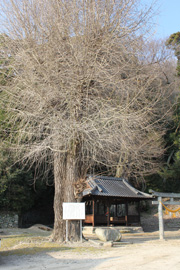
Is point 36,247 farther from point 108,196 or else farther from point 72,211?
point 108,196

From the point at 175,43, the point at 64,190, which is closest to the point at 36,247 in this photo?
the point at 64,190

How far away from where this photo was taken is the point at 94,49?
25.8 ft

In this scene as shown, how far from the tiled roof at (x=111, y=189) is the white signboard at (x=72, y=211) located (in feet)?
18.0

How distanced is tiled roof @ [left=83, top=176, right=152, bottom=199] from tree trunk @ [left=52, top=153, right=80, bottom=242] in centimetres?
515

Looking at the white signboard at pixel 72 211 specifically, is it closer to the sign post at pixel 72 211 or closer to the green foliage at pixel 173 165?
the sign post at pixel 72 211

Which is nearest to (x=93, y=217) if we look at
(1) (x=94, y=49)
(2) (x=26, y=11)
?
(1) (x=94, y=49)

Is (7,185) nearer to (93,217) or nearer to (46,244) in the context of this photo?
(93,217)

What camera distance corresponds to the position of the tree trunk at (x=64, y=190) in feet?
26.4

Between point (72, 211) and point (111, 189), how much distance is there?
23.6 ft

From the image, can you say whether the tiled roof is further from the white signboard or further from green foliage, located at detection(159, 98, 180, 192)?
green foliage, located at detection(159, 98, 180, 192)

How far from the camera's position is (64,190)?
844cm

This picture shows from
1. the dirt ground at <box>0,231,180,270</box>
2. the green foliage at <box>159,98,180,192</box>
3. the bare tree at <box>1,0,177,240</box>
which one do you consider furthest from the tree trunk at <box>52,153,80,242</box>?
the green foliage at <box>159,98,180,192</box>

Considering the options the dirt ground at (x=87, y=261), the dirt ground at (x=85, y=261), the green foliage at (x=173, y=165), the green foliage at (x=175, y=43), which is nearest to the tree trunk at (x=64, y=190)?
the dirt ground at (x=87, y=261)

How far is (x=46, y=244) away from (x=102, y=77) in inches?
204
